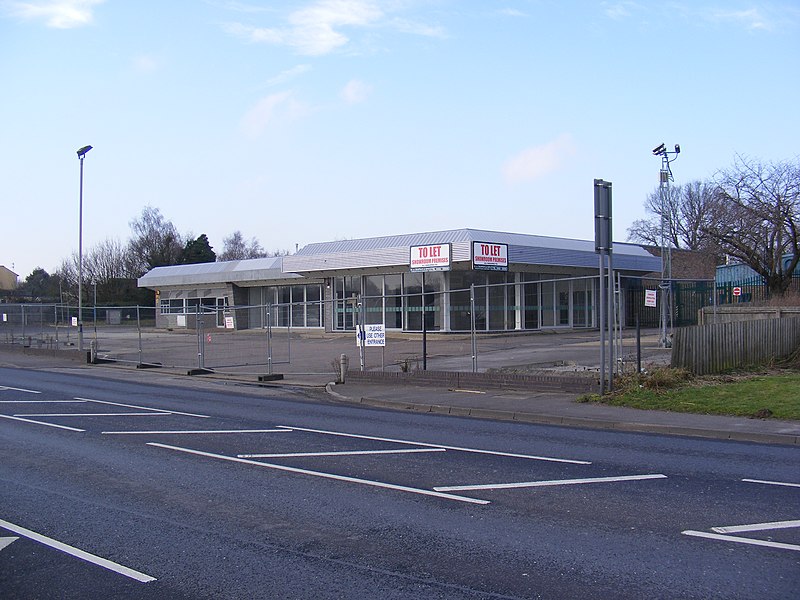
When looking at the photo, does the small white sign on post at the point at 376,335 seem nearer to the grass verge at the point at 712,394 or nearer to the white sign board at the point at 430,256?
the grass verge at the point at 712,394

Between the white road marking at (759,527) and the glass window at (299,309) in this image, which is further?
the glass window at (299,309)

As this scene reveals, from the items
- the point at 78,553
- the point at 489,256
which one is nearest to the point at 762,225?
the point at 489,256

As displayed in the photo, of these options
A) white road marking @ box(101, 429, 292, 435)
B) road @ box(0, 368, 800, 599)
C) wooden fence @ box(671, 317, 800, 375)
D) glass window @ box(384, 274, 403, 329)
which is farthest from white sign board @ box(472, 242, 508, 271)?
white road marking @ box(101, 429, 292, 435)

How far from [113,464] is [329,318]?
114 ft

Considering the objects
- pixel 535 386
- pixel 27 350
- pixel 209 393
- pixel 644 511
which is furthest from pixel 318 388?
pixel 27 350

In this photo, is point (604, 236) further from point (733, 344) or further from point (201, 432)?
point (201, 432)

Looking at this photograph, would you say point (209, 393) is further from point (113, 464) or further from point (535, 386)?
point (113, 464)

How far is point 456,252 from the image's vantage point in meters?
35.5

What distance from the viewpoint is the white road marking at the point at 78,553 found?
5.61m

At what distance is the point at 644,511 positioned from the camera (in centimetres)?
720

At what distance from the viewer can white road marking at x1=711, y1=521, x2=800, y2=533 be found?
651cm

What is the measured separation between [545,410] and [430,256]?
17861 mm

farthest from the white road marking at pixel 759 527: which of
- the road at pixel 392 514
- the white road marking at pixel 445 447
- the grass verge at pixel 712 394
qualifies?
the grass verge at pixel 712 394

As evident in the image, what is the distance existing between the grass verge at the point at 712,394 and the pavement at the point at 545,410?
1.06 feet
